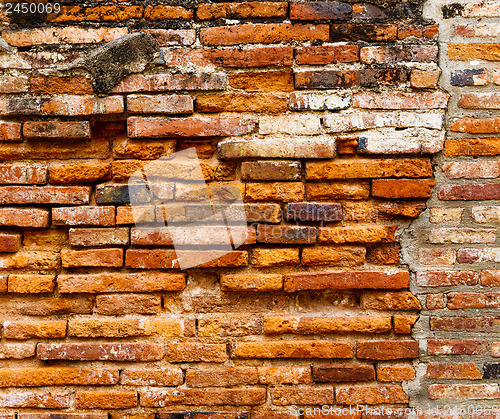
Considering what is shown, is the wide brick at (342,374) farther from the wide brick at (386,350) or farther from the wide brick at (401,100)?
the wide brick at (401,100)

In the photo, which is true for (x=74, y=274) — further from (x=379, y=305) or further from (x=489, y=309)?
(x=489, y=309)

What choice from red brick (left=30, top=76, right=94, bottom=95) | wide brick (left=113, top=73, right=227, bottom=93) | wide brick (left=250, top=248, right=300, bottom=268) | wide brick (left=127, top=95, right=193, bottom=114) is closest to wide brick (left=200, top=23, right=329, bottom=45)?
wide brick (left=113, top=73, right=227, bottom=93)

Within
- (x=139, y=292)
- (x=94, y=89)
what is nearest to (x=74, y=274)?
Answer: (x=139, y=292)

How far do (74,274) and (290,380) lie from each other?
98 cm

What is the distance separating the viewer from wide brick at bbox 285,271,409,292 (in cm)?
149

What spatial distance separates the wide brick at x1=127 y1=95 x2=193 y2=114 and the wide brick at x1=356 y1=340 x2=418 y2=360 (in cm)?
119

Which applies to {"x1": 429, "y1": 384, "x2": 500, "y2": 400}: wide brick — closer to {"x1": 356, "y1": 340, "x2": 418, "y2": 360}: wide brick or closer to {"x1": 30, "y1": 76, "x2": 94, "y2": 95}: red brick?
{"x1": 356, "y1": 340, "x2": 418, "y2": 360}: wide brick

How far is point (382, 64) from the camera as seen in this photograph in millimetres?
1506

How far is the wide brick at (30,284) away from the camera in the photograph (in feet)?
4.92

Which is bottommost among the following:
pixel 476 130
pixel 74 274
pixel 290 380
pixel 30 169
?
pixel 290 380

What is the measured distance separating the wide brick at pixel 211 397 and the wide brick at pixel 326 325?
253mm

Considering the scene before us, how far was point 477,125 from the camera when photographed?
1.50 m

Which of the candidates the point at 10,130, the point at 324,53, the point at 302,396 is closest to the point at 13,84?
the point at 10,130

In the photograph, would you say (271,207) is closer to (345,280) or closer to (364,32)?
(345,280)
